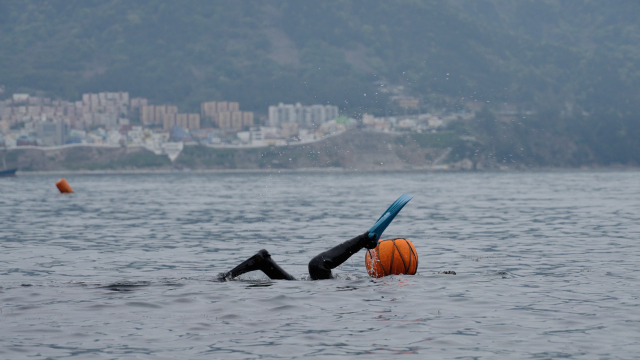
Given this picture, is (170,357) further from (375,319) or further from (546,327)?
(546,327)

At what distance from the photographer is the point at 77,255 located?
2402 centimetres

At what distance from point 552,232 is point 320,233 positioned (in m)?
9.13

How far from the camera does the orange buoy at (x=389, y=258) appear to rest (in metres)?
17.4

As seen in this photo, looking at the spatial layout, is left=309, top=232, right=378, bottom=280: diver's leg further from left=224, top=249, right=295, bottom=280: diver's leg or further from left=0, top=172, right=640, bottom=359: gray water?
left=224, top=249, right=295, bottom=280: diver's leg

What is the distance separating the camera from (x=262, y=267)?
653 inches

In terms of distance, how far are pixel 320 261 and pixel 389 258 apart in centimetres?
168

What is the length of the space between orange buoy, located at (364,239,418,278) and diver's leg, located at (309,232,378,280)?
1.03 metres

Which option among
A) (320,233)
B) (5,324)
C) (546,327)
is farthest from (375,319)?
(320,233)

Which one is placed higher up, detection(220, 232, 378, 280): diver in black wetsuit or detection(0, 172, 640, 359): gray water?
detection(220, 232, 378, 280): diver in black wetsuit

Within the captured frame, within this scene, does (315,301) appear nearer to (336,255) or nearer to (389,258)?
(336,255)

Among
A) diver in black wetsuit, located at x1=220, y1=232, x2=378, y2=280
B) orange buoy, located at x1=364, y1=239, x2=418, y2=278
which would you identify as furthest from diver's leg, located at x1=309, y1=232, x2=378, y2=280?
orange buoy, located at x1=364, y1=239, x2=418, y2=278

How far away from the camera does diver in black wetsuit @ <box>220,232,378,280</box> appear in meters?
15.7

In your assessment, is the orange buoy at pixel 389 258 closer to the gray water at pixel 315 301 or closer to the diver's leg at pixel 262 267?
the gray water at pixel 315 301

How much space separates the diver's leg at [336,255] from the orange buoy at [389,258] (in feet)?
3.39
